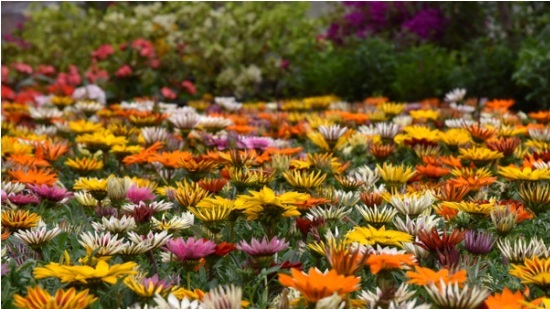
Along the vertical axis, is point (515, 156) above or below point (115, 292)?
below

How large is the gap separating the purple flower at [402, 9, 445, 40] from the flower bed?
4634 mm

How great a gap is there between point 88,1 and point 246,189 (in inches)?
326

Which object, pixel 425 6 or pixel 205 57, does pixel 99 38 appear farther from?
pixel 425 6

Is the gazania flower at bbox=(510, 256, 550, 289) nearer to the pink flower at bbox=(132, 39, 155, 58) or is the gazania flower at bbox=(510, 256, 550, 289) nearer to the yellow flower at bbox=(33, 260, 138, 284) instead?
the yellow flower at bbox=(33, 260, 138, 284)

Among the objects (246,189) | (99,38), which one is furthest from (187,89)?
(246,189)

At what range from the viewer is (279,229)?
6.47ft

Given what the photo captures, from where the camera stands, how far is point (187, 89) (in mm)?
7527

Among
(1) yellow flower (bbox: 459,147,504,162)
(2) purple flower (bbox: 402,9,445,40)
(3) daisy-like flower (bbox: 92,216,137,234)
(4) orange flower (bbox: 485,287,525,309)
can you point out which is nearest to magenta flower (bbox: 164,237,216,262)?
(3) daisy-like flower (bbox: 92,216,137,234)

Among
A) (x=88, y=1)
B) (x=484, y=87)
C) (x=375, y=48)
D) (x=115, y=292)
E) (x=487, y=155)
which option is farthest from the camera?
(x=88, y=1)

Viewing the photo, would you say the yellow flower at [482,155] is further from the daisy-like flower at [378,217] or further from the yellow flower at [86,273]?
the yellow flower at [86,273]

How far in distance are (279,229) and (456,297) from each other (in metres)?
0.81

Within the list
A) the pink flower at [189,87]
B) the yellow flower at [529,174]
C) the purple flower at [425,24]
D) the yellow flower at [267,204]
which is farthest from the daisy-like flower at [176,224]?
the purple flower at [425,24]

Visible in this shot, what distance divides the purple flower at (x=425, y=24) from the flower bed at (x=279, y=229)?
4.63 meters

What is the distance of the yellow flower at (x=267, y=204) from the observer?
171cm
